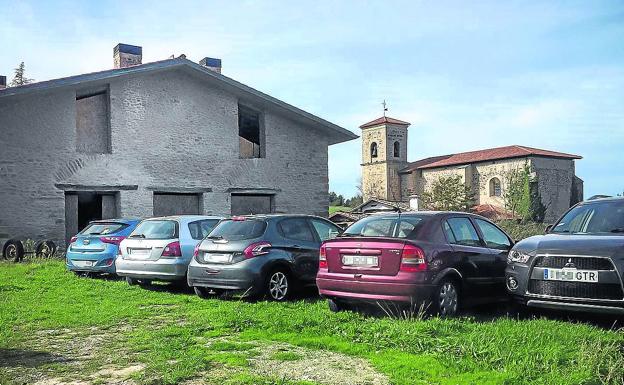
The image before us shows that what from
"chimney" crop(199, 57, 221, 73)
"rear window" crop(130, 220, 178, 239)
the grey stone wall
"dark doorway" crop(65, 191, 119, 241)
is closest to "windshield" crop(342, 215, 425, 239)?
"rear window" crop(130, 220, 178, 239)

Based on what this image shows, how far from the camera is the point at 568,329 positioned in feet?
21.2

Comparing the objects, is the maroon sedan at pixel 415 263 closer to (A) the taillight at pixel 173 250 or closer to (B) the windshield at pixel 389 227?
(B) the windshield at pixel 389 227

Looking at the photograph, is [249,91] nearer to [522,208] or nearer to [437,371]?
[437,371]

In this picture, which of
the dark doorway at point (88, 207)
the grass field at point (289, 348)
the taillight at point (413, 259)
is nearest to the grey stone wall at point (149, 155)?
the dark doorway at point (88, 207)

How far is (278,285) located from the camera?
922 centimetres

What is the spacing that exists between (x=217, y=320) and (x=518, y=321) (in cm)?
379

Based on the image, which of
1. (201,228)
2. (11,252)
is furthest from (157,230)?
(11,252)

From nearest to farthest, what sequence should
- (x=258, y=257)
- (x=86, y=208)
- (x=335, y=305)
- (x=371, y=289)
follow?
(x=371, y=289) → (x=335, y=305) → (x=258, y=257) → (x=86, y=208)

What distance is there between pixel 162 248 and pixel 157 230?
1.79ft

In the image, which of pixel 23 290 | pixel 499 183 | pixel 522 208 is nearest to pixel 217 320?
pixel 23 290

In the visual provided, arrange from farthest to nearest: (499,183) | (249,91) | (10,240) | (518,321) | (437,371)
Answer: (499,183)
(249,91)
(10,240)
(518,321)
(437,371)

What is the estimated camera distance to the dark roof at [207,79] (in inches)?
719

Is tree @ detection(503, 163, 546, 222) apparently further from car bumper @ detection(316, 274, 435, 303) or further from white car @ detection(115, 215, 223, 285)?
car bumper @ detection(316, 274, 435, 303)

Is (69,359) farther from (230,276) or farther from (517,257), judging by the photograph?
(517,257)
